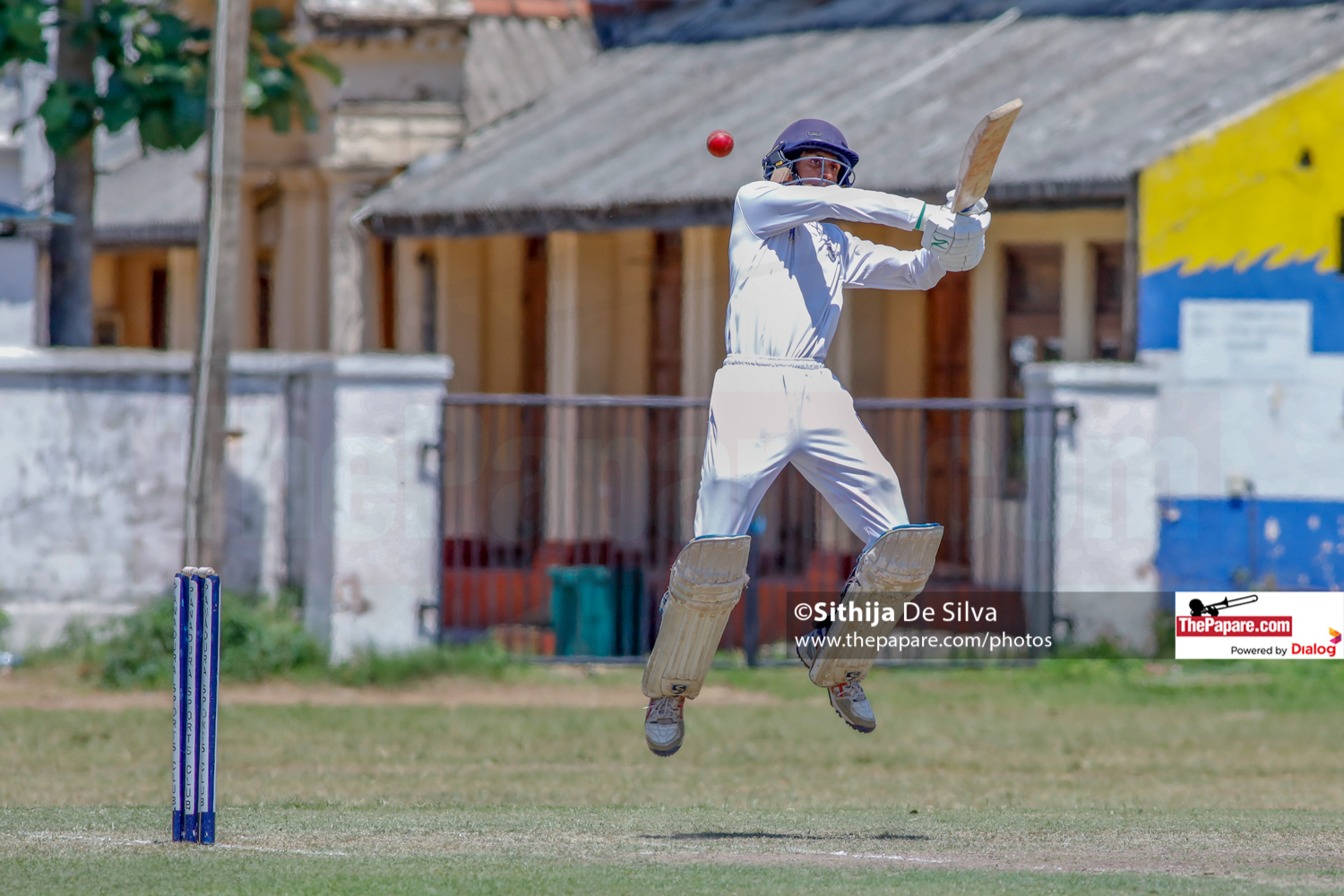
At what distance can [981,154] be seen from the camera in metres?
6.91

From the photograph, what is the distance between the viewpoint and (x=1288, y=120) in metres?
15.8

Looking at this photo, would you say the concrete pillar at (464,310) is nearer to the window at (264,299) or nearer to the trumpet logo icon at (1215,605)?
the window at (264,299)

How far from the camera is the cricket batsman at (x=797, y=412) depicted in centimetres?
724

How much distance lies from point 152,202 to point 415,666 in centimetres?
1319

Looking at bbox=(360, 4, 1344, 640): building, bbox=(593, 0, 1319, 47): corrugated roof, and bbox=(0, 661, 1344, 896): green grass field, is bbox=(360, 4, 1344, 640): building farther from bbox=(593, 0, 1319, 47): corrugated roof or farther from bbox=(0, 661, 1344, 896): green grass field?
bbox=(0, 661, 1344, 896): green grass field

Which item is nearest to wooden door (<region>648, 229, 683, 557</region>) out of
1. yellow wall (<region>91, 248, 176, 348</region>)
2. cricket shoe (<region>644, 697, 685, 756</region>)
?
cricket shoe (<region>644, 697, 685, 756</region>)

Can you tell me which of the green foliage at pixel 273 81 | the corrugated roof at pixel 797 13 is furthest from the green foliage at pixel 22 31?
the corrugated roof at pixel 797 13

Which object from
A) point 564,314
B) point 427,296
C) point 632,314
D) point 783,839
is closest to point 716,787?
point 783,839

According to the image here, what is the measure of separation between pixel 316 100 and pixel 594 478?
483 cm

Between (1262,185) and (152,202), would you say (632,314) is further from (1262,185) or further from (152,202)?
(152,202)

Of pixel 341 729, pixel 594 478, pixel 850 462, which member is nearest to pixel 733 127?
pixel 594 478

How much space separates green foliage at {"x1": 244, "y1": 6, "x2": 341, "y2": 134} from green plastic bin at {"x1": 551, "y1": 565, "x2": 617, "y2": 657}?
15.7 ft

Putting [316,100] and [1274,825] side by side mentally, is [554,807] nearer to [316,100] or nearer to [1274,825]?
[1274,825]

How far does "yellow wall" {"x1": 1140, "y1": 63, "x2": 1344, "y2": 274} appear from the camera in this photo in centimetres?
1575
